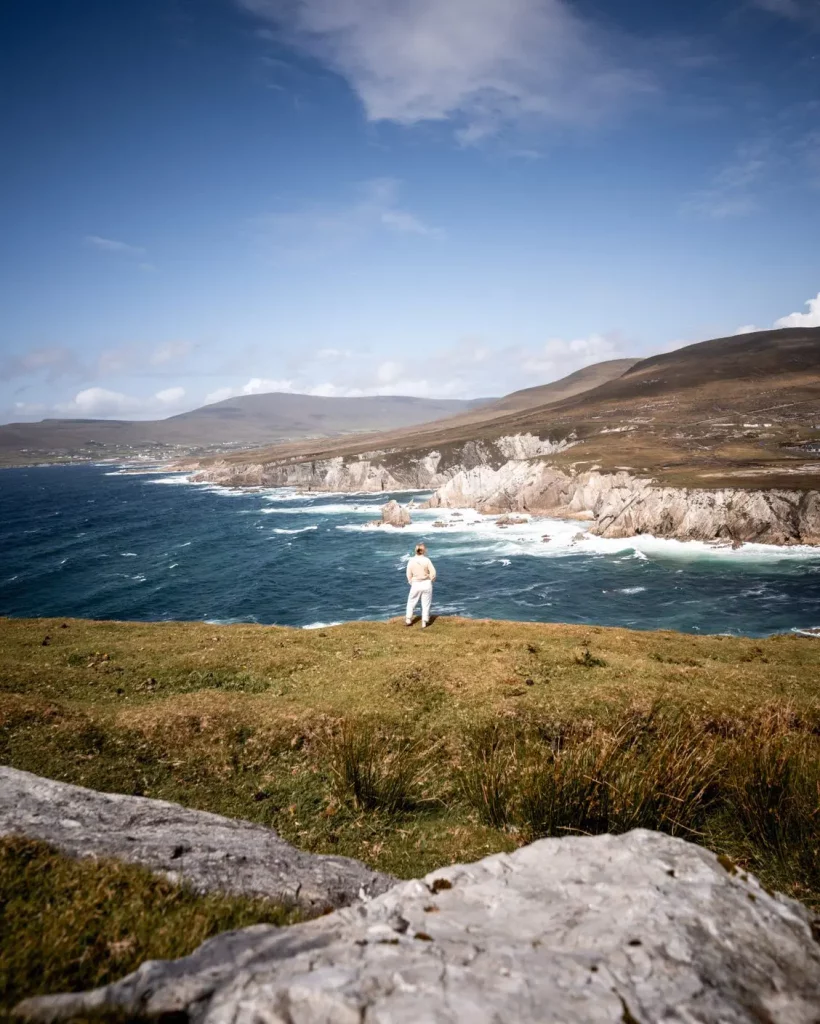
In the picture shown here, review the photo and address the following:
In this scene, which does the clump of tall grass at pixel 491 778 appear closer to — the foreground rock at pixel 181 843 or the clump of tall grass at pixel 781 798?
the foreground rock at pixel 181 843

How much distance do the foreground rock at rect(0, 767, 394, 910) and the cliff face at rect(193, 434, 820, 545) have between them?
95.5m

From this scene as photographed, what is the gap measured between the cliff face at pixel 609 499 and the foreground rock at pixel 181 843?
313ft

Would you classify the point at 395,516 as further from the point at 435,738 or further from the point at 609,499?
the point at 435,738

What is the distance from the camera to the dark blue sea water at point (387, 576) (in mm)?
60312

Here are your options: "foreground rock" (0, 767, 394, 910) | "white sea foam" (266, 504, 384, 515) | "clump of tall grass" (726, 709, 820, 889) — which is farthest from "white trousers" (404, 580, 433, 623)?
"white sea foam" (266, 504, 384, 515)

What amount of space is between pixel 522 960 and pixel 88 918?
4.34m

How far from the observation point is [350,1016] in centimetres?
356

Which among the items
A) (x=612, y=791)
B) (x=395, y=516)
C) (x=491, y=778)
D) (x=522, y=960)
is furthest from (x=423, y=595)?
(x=395, y=516)

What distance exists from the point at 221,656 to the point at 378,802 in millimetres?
10943

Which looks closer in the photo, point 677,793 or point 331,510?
point 677,793

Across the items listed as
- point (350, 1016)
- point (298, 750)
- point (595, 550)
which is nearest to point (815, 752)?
point (350, 1016)

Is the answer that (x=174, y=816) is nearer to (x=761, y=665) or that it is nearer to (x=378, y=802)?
(x=378, y=802)

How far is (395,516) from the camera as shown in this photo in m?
121

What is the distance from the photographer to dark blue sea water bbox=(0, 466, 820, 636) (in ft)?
198
